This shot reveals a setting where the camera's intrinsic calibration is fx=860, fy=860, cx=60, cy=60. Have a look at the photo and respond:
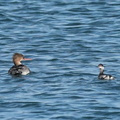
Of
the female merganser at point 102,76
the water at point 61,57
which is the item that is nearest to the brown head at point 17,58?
the water at point 61,57

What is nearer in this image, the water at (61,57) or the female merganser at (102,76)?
the water at (61,57)

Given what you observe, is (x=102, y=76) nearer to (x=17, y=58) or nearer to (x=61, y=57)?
(x=17, y=58)

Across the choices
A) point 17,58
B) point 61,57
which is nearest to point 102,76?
point 17,58

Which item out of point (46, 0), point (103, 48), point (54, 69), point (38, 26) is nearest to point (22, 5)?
point (46, 0)

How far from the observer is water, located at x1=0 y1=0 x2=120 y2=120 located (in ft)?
65.1

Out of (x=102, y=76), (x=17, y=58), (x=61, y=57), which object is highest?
(x=61, y=57)

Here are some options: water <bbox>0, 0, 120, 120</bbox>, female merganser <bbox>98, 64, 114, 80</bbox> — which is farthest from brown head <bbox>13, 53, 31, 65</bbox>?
female merganser <bbox>98, 64, 114, 80</bbox>

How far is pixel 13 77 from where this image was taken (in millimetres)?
23031

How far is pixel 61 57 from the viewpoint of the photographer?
25.4 metres

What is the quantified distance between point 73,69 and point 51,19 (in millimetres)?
8574

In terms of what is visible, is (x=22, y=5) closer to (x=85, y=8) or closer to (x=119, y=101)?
(x=85, y=8)

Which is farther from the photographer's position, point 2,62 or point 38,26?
point 38,26

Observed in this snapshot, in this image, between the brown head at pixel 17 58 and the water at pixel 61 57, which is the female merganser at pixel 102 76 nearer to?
the water at pixel 61 57

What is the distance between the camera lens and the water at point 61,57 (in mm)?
19828
